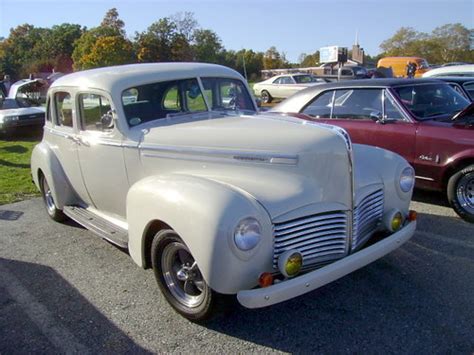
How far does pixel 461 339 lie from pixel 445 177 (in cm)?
277

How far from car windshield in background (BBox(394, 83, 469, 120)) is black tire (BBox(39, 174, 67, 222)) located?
4668 mm

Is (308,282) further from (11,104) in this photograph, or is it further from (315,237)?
(11,104)

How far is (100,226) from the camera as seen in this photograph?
4199 millimetres

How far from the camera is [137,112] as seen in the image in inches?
161

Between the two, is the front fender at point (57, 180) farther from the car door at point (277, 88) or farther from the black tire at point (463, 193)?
the car door at point (277, 88)

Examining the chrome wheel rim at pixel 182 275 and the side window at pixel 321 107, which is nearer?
the chrome wheel rim at pixel 182 275

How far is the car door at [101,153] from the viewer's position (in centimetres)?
404

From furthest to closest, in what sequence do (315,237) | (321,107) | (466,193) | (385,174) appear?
(321,107) → (466,193) → (385,174) → (315,237)

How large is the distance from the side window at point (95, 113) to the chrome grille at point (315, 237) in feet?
7.03

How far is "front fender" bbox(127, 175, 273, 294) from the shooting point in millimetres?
2609

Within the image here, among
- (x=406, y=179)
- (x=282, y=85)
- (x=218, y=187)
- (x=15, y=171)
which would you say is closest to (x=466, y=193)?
(x=406, y=179)

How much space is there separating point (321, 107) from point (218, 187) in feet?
12.8

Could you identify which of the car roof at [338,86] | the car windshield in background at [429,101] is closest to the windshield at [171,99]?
the car roof at [338,86]

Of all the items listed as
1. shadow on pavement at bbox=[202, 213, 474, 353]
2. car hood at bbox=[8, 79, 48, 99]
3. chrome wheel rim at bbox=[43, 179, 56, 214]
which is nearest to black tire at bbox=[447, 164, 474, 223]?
shadow on pavement at bbox=[202, 213, 474, 353]
